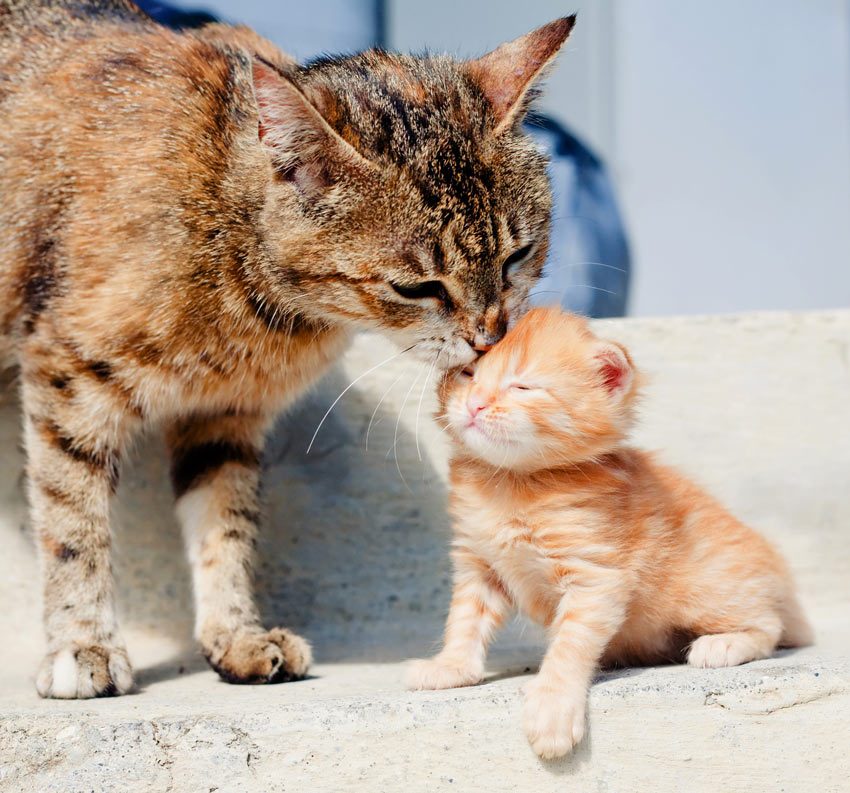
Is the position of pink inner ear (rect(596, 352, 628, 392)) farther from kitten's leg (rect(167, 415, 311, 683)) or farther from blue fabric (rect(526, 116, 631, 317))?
blue fabric (rect(526, 116, 631, 317))

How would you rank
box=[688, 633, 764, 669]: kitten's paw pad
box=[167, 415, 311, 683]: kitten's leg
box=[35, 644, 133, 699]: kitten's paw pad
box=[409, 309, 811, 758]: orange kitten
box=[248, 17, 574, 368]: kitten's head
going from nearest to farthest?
box=[409, 309, 811, 758]: orange kitten, box=[688, 633, 764, 669]: kitten's paw pad, box=[248, 17, 574, 368]: kitten's head, box=[35, 644, 133, 699]: kitten's paw pad, box=[167, 415, 311, 683]: kitten's leg

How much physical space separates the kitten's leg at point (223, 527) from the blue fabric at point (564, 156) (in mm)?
1420

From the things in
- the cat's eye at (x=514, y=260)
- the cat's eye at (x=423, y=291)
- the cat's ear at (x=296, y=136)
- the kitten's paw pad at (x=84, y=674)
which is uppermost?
the cat's ear at (x=296, y=136)

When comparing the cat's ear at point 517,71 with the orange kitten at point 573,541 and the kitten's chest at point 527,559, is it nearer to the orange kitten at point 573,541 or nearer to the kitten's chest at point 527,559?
the orange kitten at point 573,541

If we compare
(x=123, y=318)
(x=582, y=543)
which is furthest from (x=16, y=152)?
(x=582, y=543)

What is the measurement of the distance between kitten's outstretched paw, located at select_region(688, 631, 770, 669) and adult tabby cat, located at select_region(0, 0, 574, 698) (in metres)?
0.66

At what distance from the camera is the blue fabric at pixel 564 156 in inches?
147

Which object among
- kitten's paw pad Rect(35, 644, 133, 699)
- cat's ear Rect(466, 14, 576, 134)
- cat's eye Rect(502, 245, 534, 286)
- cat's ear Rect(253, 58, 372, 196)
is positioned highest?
cat's ear Rect(466, 14, 576, 134)

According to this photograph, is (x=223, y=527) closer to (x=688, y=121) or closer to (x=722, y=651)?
(x=722, y=651)

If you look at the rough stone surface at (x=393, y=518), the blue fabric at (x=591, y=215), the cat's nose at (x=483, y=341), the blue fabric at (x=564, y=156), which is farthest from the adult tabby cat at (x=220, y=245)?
the blue fabric at (x=591, y=215)

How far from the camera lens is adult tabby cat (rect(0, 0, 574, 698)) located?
2074 millimetres

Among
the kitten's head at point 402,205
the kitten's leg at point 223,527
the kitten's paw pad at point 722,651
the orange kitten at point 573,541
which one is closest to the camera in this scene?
the orange kitten at point 573,541

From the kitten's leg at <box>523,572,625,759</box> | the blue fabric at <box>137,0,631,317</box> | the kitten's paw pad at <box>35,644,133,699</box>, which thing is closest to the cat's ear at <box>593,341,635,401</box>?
the kitten's leg at <box>523,572,625,759</box>

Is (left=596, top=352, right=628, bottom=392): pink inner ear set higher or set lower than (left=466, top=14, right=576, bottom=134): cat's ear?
lower
